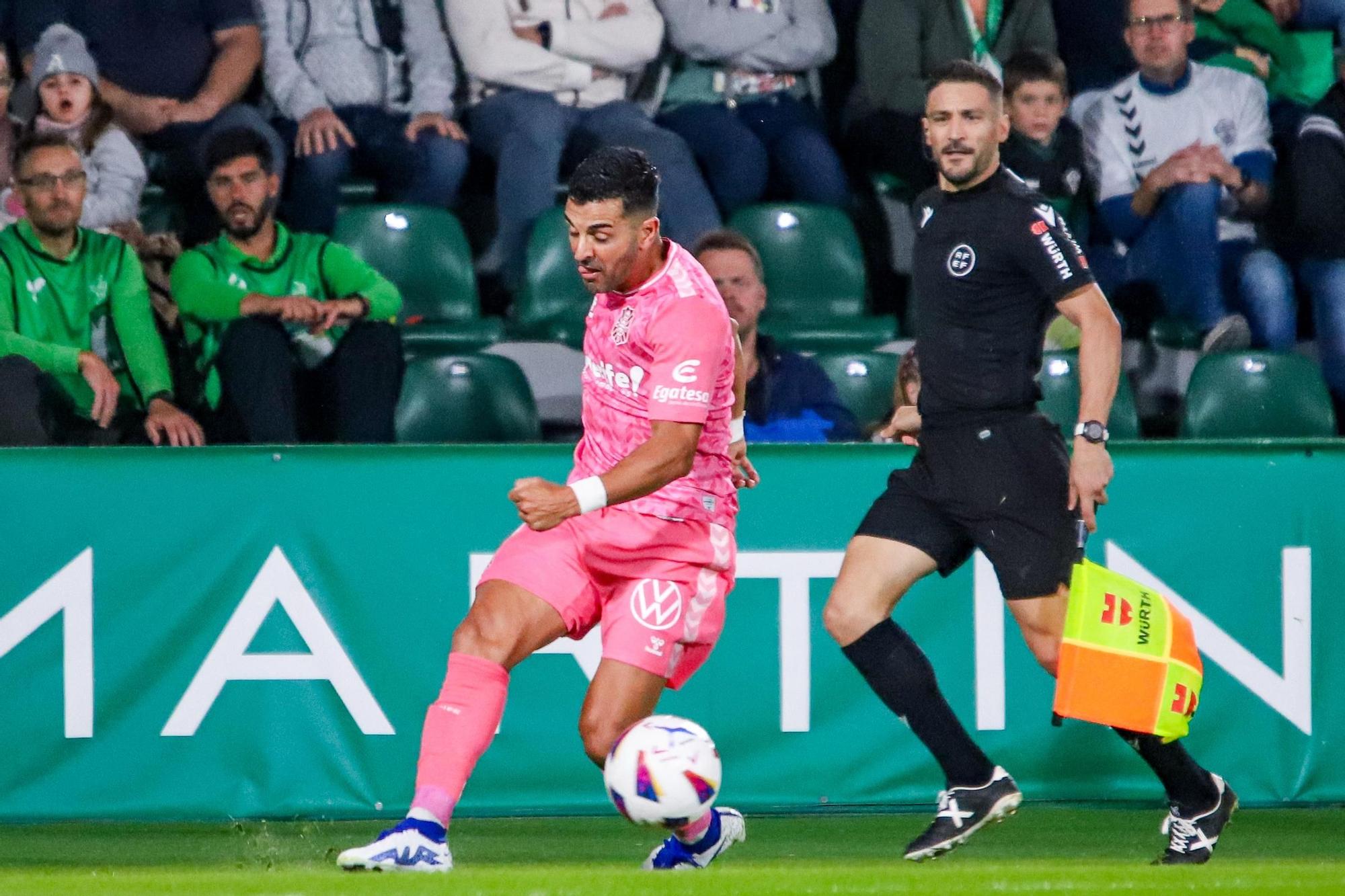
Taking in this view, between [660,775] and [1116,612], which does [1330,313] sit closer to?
[1116,612]

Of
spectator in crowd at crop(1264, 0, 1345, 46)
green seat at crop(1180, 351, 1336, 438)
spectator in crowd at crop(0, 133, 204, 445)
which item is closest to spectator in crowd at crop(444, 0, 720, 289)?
spectator in crowd at crop(0, 133, 204, 445)

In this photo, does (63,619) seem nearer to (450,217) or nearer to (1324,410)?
(450,217)

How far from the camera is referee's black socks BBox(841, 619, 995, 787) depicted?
4688mm

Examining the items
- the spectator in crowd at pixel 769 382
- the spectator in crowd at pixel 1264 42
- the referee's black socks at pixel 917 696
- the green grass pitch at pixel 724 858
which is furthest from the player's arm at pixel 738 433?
the spectator in crowd at pixel 1264 42

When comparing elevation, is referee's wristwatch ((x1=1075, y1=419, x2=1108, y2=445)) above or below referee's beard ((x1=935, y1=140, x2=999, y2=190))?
below

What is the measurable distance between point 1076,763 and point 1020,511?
1.61m

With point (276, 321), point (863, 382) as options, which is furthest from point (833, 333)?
point (276, 321)

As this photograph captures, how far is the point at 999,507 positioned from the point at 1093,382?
0.41 m

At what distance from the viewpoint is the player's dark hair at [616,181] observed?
4.29 meters

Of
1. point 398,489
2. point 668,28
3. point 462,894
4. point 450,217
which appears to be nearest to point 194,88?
point 450,217

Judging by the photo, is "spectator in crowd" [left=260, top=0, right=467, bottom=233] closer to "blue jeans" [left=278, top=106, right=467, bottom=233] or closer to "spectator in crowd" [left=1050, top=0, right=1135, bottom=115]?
"blue jeans" [left=278, top=106, right=467, bottom=233]

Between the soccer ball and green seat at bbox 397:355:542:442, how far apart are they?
311 centimetres

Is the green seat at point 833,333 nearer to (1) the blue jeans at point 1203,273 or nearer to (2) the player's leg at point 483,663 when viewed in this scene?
(1) the blue jeans at point 1203,273

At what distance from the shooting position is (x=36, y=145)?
705 centimetres
